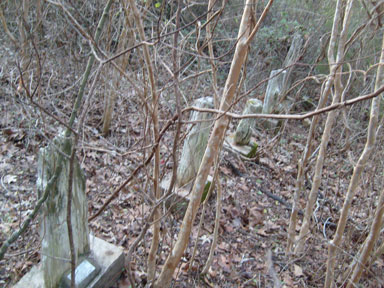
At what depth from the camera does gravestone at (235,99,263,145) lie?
4.98m

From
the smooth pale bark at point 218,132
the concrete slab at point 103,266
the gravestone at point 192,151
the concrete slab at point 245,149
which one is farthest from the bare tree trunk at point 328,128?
the concrete slab at point 245,149

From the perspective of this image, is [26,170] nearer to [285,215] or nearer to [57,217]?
[57,217]

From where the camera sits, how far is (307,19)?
8.76 m

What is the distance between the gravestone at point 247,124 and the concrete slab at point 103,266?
10.7ft

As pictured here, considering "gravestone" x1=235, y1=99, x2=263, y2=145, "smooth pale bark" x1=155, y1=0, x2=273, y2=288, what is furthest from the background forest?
"gravestone" x1=235, y1=99, x2=263, y2=145

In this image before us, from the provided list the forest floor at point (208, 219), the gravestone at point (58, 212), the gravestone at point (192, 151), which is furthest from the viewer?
the gravestone at point (192, 151)

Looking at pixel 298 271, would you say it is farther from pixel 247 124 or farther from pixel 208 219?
pixel 247 124

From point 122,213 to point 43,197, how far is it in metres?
1.87

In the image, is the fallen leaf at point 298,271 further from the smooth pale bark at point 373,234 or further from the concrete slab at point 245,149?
the concrete slab at point 245,149

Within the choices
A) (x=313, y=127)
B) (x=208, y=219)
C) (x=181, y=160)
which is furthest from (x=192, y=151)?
(x=313, y=127)

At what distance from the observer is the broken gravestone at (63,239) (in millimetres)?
1668

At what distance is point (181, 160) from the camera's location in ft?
12.5

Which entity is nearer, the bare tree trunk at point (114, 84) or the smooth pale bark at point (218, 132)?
the smooth pale bark at point (218, 132)

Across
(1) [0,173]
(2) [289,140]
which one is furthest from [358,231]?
(1) [0,173]
